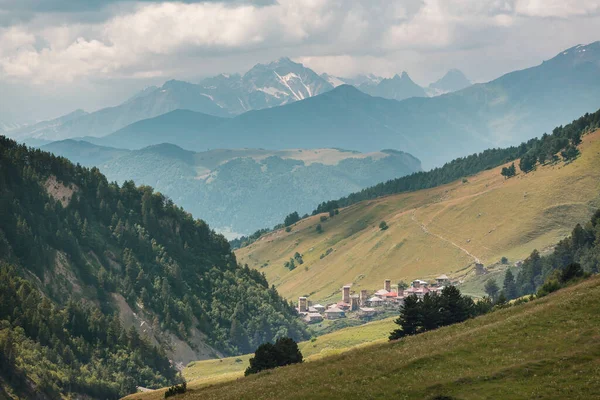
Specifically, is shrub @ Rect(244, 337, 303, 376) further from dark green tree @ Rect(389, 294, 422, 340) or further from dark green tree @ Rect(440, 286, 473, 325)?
dark green tree @ Rect(440, 286, 473, 325)

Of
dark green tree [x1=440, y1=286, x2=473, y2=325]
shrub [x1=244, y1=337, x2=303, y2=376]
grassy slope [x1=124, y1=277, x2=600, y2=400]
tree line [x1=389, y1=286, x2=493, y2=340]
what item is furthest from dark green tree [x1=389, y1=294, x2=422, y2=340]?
grassy slope [x1=124, y1=277, x2=600, y2=400]

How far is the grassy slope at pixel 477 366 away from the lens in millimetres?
63875

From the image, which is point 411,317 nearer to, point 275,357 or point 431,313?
point 431,313

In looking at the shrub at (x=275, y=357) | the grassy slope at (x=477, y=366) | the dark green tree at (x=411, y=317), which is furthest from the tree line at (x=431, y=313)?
the grassy slope at (x=477, y=366)

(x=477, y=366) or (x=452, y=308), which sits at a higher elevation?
(x=452, y=308)

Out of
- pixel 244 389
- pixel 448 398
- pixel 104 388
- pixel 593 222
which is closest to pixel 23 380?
pixel 104 388

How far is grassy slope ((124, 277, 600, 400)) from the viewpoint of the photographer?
63875 mm

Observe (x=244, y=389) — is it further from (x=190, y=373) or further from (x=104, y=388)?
(x=190, y=373)

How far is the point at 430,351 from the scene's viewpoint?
249 ft

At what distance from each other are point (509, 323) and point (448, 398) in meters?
17.6

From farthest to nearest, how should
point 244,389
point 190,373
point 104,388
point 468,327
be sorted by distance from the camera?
1. point 190,373
2. point 104,388
3. point 468,327
4. point 244,389

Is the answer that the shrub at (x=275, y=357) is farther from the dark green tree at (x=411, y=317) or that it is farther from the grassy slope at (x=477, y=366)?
the grassy slope at (x=477, y=366)

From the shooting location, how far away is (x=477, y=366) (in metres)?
69.4

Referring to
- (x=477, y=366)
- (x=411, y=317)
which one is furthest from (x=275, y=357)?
(x=477, y=366)
